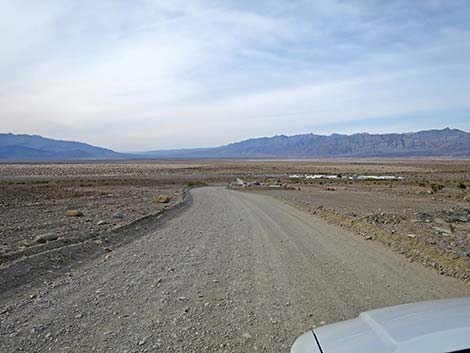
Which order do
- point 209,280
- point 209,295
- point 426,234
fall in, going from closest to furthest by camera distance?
point 209,295 < point 209,280 < point 426,234

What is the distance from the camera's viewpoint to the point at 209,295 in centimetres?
643

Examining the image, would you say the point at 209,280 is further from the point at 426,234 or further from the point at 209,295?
the point at 426,234

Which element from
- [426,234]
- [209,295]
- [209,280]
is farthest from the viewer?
[426,234]

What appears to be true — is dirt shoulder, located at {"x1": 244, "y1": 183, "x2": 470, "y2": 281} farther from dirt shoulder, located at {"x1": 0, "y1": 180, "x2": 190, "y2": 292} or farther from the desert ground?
dirt shoulder, located at {"x1": 0, "y1": 180, "x2": 190, "y2": 292}

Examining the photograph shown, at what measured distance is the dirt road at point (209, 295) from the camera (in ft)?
15.8

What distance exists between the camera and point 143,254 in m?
9.56

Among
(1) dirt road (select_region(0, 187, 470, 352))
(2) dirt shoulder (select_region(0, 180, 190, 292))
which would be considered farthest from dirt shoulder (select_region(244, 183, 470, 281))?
(2) dirt shoulder (select_region(0, 180, 190, 292))

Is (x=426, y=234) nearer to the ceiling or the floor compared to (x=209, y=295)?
nearer to the floor

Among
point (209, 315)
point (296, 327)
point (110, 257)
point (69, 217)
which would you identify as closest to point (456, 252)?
point (296, 327)

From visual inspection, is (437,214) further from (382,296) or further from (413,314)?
(413,314)

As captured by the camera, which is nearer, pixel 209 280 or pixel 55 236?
pixel 209 280

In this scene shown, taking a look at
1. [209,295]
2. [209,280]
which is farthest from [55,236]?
[209,295]

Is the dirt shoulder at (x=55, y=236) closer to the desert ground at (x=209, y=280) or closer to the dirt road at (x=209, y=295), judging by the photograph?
the desert ground at (x=209, y=280)

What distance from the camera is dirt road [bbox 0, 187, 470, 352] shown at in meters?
4.80
